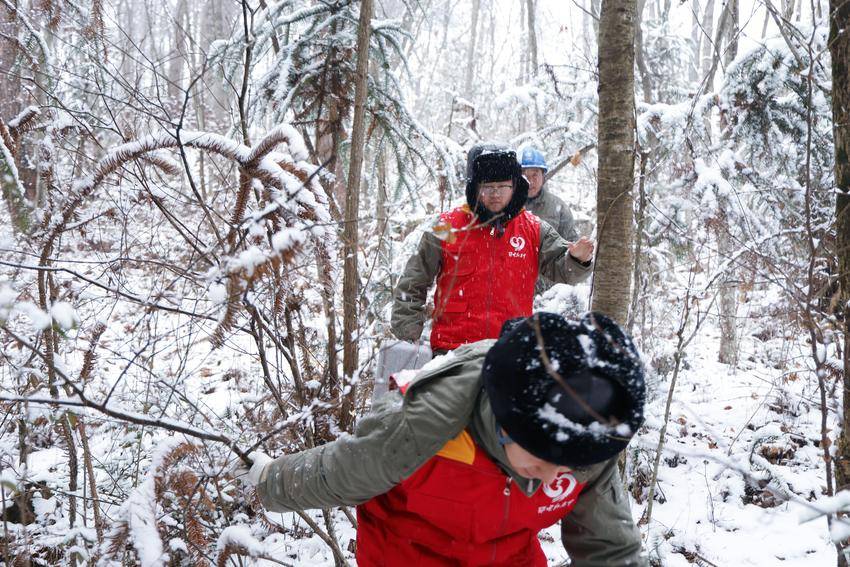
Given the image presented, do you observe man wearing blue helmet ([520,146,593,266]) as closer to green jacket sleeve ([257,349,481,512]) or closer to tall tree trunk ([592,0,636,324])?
tall tree trunk ([592,0,636,324])

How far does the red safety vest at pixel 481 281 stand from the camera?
3143 mm

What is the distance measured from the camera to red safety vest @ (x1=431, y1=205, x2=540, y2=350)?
3.14 meters

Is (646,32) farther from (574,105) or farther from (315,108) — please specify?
(315,108)

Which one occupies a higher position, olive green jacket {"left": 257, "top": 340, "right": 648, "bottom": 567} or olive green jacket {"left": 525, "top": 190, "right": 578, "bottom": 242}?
olive green jacket {"left": 525, "top": 190, "right": 578, "bottom": 242}

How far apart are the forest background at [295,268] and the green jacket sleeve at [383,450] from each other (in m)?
0.20

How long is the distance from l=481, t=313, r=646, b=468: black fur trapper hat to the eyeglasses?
205 centimetres

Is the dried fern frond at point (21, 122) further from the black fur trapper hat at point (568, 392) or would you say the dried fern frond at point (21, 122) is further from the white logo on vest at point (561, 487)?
the white logo on vest at point (561, 487)

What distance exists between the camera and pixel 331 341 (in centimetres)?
317

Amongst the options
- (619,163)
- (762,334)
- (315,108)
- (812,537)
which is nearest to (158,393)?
(315,108)

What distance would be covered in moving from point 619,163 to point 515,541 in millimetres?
1817

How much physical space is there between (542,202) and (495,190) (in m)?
1.27

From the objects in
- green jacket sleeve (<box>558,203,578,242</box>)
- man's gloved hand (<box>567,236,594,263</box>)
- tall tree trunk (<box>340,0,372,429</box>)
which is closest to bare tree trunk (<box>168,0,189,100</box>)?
tall tree trunk (<box>340,0,372,429</box>)

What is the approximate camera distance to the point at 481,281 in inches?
125

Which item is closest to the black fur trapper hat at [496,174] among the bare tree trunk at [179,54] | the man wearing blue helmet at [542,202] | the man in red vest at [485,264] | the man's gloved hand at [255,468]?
the man in red vest at [485,264]
